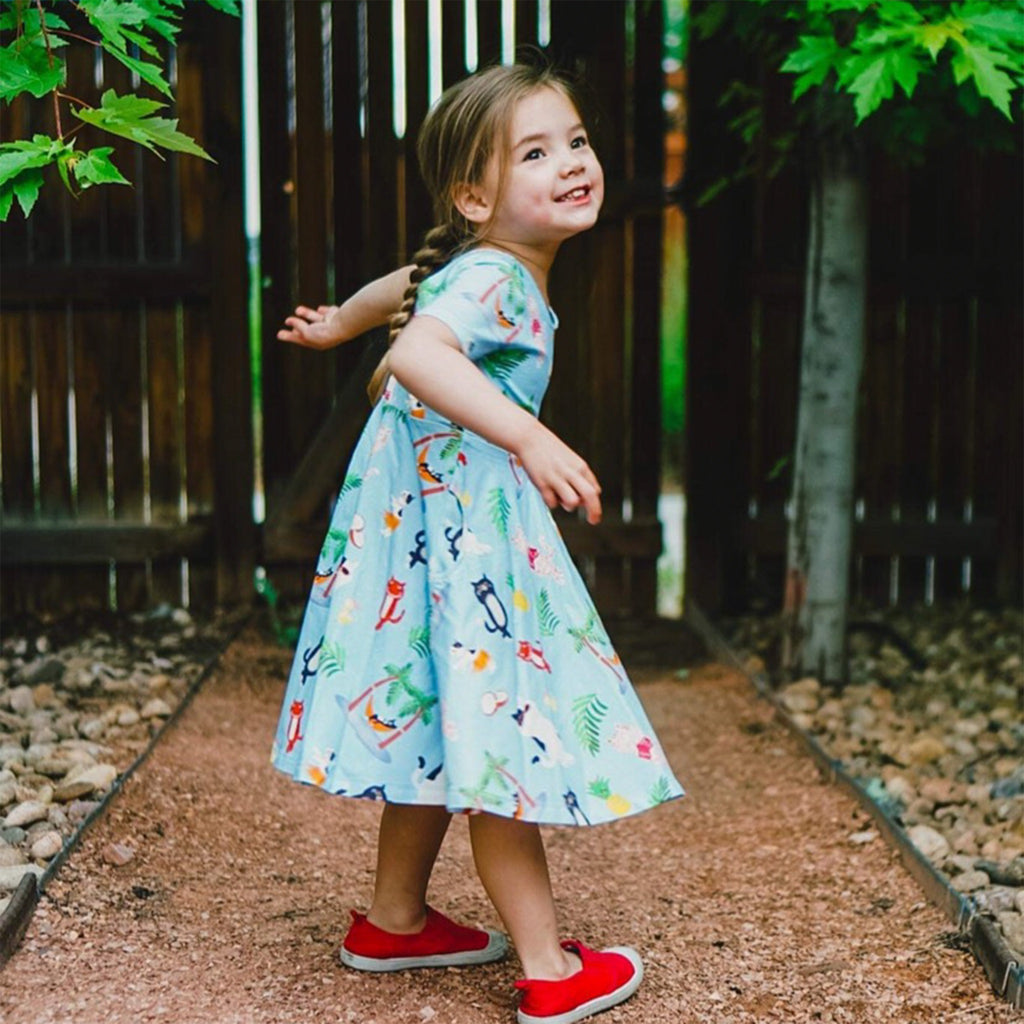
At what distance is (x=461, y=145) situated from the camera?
2.18 meters

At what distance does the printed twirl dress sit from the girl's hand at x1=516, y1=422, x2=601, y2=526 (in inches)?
8.8

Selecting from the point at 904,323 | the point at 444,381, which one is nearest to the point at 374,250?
the point at 904,323

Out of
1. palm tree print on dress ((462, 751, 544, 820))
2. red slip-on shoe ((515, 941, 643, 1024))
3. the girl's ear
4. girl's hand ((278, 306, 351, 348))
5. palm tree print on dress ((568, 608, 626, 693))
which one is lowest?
red slip-on shoe ((515, 941, 643, 1024))

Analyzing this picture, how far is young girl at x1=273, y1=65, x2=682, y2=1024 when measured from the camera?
2061mm

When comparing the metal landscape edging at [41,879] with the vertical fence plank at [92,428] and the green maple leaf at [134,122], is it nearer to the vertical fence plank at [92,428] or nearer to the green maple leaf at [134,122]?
the green maple leaf at [134,122]

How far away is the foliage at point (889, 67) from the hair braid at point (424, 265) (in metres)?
0.86

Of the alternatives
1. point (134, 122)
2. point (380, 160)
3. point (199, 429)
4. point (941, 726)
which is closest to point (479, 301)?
point (134, 122)

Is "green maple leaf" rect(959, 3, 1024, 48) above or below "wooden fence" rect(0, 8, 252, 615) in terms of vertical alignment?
above

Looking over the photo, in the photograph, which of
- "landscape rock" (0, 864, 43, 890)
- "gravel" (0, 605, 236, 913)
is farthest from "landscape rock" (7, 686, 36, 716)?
"landscape rock" (0, 864, 43, 890)

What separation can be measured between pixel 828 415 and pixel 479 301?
2.24m

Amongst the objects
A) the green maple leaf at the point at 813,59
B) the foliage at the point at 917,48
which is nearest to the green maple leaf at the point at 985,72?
the foliage at the point at 917,48

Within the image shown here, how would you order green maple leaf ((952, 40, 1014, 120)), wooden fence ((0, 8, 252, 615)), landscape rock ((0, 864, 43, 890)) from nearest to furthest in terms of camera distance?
1. landscape rock ((0, 864, 43, 890))
2. green maple leaf ((952, 40, 1014, 120))
3. wooden fence ((0, 8, 252, 615))

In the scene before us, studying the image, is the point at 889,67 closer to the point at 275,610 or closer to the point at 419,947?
the point at 419,947

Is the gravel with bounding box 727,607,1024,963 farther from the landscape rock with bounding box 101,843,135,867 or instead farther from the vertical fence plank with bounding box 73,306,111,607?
the vertical fence plank with bounding box 73,306,111,607
